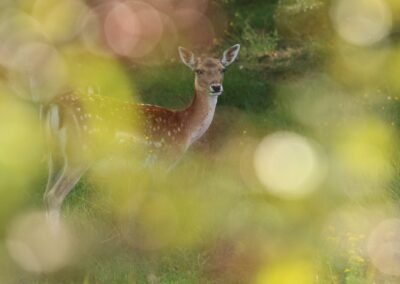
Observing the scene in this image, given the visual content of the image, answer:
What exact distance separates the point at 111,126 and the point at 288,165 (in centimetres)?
254

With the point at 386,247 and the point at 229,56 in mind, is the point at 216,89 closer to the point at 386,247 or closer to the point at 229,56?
the point at 229,56

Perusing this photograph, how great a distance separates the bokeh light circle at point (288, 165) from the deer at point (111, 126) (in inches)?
43.0

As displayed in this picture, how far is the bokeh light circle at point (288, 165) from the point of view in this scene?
32.0ft

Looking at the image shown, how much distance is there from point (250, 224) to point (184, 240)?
68 centimetres

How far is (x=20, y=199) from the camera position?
977 cm

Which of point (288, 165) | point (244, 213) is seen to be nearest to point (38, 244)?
point (244, 213)

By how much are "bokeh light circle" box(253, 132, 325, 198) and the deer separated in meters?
1.09

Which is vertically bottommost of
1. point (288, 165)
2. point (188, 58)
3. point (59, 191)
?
point (288, 165)

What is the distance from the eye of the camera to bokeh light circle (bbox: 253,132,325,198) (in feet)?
32.0

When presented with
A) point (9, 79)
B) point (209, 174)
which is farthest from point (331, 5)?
point (209, 174)

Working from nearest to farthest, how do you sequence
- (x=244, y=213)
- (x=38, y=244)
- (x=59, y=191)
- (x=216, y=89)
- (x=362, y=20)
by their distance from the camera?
(x=38, y=244) < (x=59, y=191) < (x=244, y=213) < (x=216, y=89) < (x=362, y=20)

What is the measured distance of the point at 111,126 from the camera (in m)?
9.46

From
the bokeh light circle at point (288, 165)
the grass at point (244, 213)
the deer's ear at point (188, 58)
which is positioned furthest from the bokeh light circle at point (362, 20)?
the deer's ear at point (188, 58)

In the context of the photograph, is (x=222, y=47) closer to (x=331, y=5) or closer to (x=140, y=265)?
(x=331, y=5)
